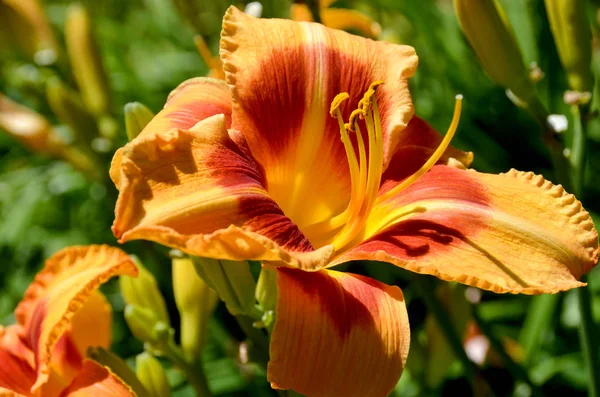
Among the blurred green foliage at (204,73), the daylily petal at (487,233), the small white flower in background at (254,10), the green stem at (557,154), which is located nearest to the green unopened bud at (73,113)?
the blurred green foliage at (204,73)

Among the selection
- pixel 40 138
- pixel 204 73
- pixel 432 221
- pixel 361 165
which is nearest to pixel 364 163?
pixel 361 165

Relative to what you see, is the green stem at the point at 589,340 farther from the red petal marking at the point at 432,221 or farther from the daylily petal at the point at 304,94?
the daylily petal at the point at 304,94

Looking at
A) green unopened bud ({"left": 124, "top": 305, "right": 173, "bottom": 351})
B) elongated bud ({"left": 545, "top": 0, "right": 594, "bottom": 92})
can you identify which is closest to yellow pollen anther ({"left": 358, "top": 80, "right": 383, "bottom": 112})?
elongated bud ({"left": 545, "top": 0, "right": 594, "bottom": 92})

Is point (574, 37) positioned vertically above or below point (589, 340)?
above

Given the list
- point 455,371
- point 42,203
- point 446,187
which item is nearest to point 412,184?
point 446,187

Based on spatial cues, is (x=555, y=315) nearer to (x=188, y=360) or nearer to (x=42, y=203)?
(x=188, y=360)

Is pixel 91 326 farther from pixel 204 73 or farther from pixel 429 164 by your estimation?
pixel 204 73
